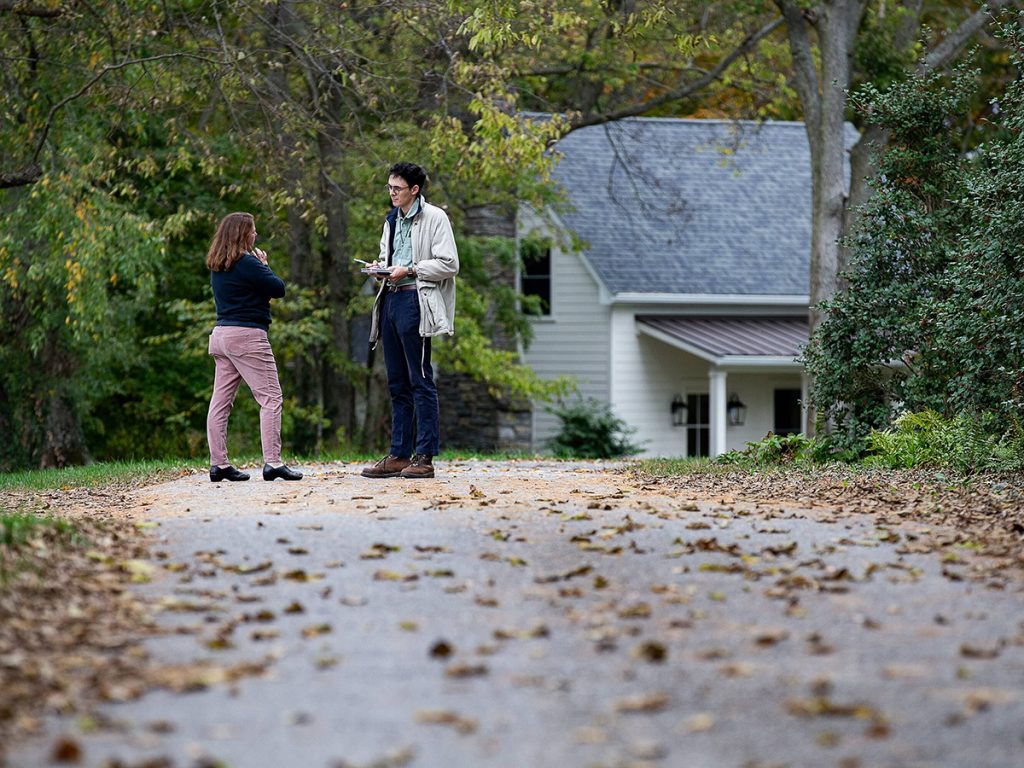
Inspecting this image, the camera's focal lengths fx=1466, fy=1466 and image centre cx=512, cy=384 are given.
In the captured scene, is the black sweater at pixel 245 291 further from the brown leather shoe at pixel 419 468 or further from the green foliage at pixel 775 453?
the green foliage at pixel 775 453

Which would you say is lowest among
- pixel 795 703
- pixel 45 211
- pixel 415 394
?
pixel 795 703

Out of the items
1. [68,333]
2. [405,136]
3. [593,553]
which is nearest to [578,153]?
[405,136]

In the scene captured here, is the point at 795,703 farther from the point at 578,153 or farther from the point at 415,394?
the point at 578,153

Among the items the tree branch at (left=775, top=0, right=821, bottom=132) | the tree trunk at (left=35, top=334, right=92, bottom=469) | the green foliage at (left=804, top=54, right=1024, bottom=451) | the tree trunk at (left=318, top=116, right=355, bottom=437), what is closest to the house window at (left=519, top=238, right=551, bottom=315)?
the tree trunk at (left=318, top=116, right=355, bottom=437)

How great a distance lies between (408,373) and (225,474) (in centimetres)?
157

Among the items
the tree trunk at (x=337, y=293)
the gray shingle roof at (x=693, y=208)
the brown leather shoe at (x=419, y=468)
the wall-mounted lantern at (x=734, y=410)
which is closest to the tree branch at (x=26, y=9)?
the tree trunk at (x=337, y=293)

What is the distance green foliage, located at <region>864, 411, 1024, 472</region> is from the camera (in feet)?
34.3

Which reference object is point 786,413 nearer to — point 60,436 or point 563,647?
point 60,436

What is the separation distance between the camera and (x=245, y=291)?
414 inches

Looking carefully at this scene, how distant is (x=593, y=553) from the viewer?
23.4 feet

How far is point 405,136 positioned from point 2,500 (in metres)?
8.64

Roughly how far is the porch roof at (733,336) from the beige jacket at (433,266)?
47.2 feet

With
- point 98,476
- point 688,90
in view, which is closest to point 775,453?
point 98,476

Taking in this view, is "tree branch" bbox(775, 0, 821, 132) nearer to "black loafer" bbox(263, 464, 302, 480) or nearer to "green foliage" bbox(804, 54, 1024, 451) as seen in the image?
"green foliage" bbox(804, 54, 1024, 451)
